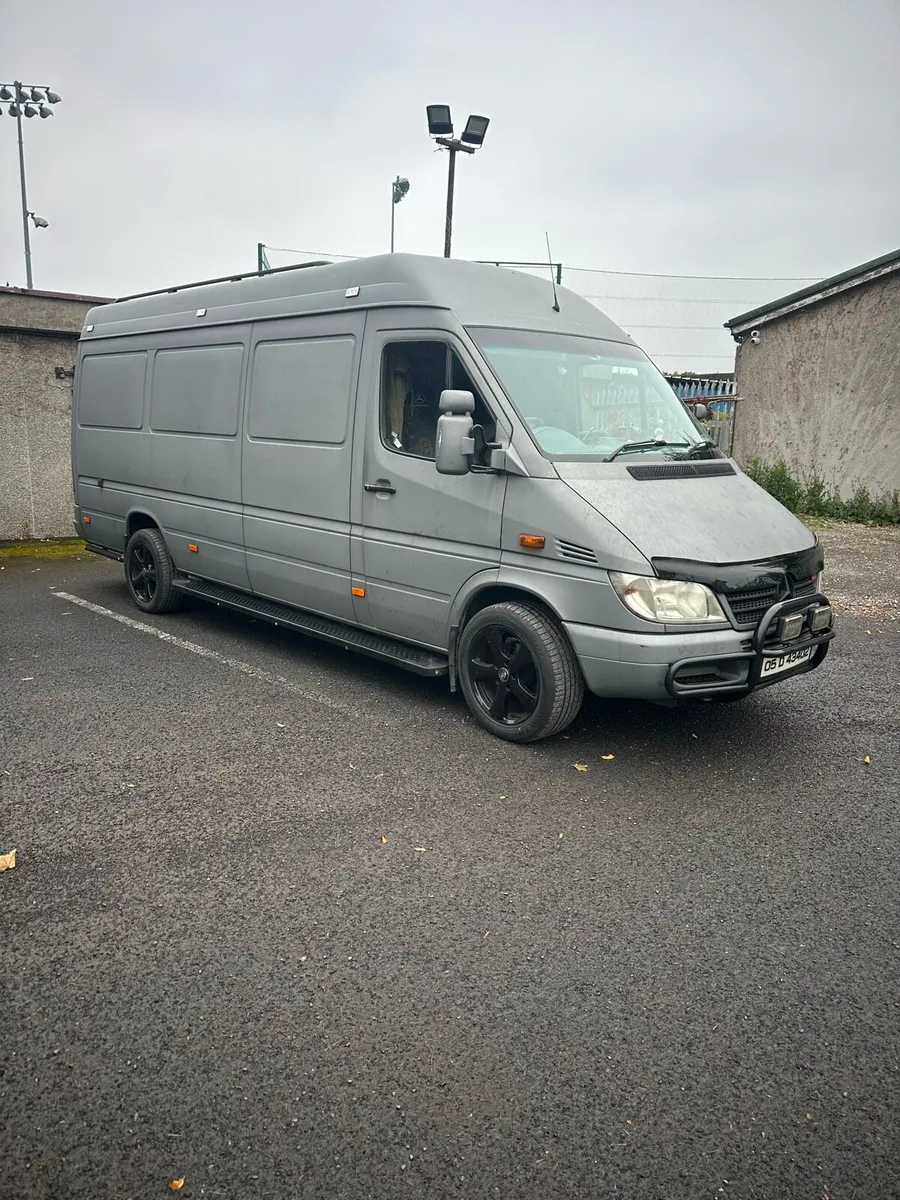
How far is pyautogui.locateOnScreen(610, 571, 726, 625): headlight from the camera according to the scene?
14.4ft

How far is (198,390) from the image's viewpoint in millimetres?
7082

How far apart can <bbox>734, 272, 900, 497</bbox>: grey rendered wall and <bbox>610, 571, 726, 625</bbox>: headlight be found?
1186 centimetres

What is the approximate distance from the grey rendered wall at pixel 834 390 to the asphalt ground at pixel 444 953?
10757 mm

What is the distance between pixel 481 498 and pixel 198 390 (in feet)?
10.4

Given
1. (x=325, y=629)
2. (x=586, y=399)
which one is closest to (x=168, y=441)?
(x=325, y=629)

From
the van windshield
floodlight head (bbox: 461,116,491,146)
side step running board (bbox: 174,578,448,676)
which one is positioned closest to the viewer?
the van windshield

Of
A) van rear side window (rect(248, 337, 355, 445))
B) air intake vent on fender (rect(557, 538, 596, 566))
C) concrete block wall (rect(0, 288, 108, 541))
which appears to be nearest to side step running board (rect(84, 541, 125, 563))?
van rear side window (rect(248, 337, 355, 445))

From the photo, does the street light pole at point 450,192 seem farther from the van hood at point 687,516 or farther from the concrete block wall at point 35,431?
the van hood at point 687,516

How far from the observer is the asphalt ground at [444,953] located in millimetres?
2301

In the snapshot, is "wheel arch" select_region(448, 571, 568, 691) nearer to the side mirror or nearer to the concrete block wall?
the side mirror

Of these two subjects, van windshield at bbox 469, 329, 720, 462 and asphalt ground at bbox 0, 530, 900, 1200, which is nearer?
asphalt ground at bbox 0, 530, 900, 1200

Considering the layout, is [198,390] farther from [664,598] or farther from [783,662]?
[783,662]

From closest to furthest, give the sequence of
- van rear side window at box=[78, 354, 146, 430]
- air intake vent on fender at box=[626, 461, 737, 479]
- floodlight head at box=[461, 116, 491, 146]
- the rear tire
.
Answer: air intake vent on fender at box=[626, 461, 737, 479] < the rear tire < van rear side window at box=[78, 354, 146, 430] < floodlight head at box=[461, 116, 491, 146]

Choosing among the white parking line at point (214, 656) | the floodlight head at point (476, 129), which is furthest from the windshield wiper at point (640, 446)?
the floodlight head at point (476, 129)
